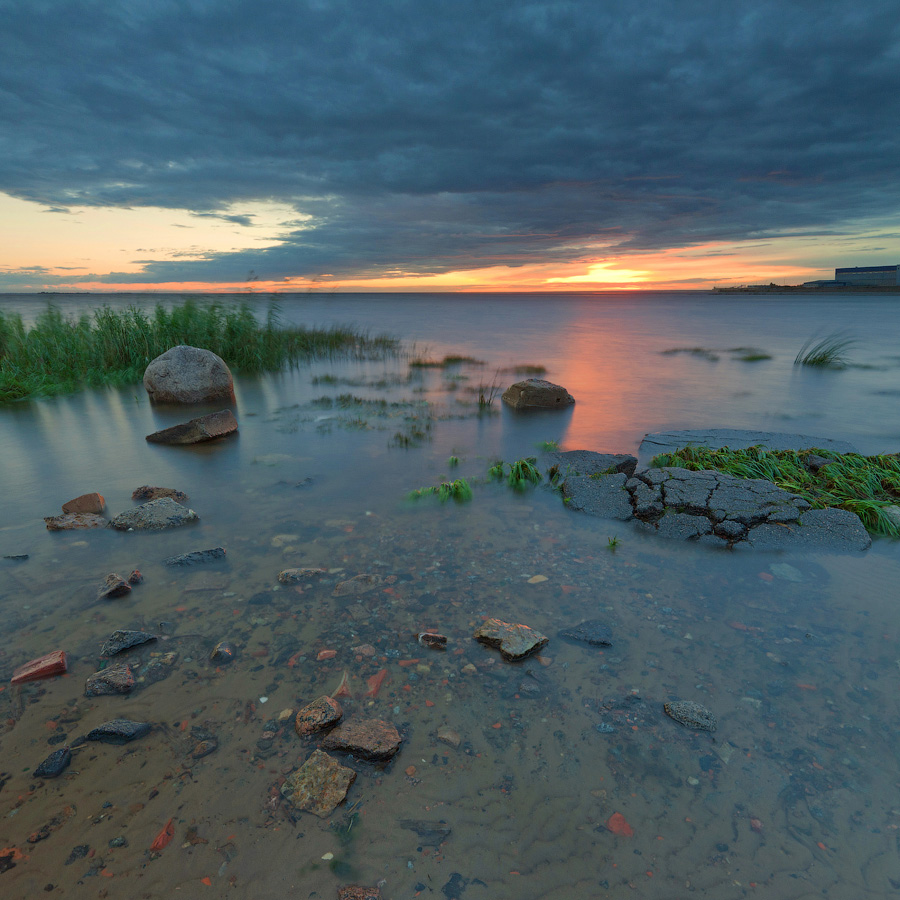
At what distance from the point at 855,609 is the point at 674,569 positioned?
150cm

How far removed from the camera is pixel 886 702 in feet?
11.0

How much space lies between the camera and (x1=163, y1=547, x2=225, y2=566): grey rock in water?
4.99 metres

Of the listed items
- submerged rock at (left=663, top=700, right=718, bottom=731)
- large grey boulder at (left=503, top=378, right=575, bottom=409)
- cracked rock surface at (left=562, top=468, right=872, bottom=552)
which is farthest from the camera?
large grey boulder at (left=503, top=378, right=575, bottom=409)

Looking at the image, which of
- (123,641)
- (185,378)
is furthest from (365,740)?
(185,378)

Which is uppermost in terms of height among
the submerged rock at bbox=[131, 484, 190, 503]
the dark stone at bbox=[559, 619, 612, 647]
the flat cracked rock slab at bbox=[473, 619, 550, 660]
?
the flat cracked rock slab at bbox=[473, 619, 550, 660]

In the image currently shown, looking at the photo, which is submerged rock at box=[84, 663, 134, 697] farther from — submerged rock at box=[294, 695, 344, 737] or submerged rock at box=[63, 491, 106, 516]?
submerged rock at box=[63, 491, 106, 516]

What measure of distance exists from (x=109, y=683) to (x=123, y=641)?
1.47 feet

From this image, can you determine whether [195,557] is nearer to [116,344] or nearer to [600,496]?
[600,496]

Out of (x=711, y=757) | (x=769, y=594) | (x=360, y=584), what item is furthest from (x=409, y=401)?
(x=711, y=757)

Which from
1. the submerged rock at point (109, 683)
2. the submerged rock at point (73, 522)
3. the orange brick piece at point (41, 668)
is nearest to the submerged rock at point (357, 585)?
the submerged rock at point (109, 683)

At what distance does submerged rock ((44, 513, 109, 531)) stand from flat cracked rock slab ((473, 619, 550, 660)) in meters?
4.91

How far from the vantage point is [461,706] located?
3.29 meters

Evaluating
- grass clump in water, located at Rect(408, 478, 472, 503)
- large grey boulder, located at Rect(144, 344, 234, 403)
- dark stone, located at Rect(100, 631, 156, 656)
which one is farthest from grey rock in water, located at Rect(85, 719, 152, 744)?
large grey boulder, located at Rect(144, 344, 234, 403)

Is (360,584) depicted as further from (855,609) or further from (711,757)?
(855,609)
